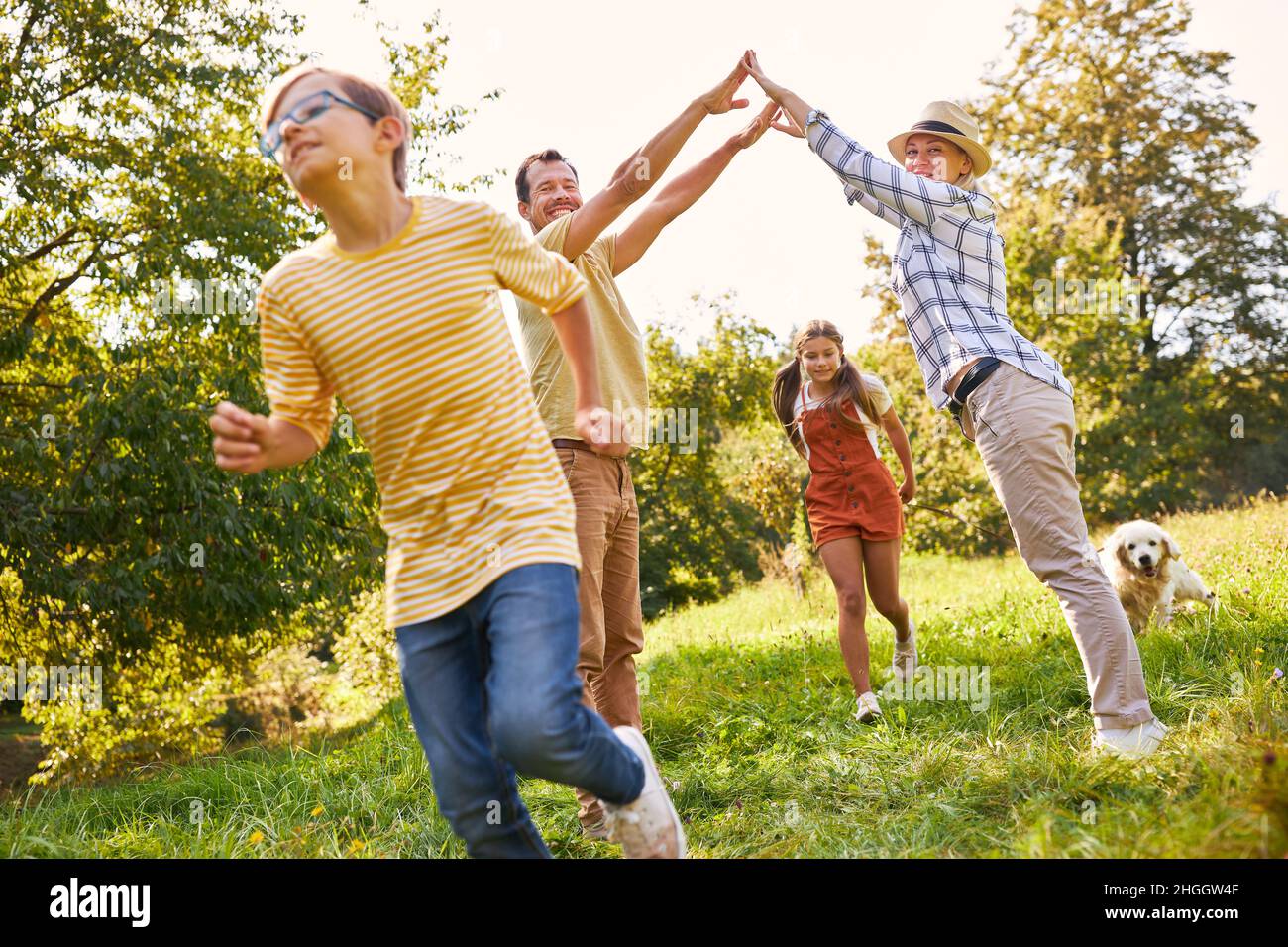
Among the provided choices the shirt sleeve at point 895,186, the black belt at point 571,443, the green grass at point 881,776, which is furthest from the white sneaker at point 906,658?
the black belt at point 571,443

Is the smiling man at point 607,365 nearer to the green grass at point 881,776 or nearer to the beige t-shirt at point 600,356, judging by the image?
the beige t-shirt at point 600,356

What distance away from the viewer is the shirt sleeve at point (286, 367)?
2436 mm

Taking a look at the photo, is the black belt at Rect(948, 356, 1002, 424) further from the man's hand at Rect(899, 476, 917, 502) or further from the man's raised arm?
the man's hand at Rect(899, 476, 917, 502)

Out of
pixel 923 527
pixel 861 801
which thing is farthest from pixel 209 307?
pixel 923 527

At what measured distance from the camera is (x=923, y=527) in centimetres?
2067

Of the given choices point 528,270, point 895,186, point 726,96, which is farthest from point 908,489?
point 528,270

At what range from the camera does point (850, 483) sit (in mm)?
5277

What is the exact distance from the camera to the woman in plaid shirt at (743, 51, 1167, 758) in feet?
12.0

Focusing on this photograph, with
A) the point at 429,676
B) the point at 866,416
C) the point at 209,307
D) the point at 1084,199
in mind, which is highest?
the point at 1084,199

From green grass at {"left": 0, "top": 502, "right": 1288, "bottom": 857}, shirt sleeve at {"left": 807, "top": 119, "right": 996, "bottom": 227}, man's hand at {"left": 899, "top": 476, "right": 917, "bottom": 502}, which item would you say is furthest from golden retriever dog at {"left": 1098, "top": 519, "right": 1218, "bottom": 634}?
shirt sleeve at {"left": 807, "top": 119, "right": 996, "bottom": 227}

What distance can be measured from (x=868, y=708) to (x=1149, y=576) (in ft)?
7.38
